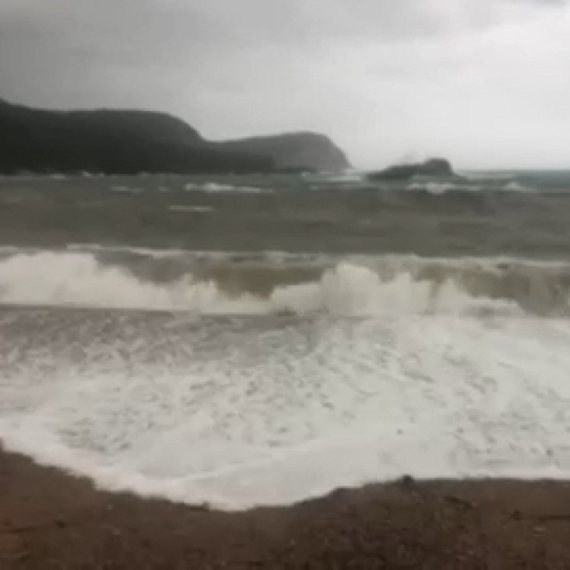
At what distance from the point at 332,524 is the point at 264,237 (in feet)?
36.8

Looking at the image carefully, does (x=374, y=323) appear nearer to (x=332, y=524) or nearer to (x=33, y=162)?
(x=332, y=524)

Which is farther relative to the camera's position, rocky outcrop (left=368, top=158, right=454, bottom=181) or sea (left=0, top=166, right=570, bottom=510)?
rocky outcrop (left=368, top=158, right=454, bottom=181)

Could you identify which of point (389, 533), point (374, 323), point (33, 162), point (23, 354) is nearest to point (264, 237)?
point (374, 323)

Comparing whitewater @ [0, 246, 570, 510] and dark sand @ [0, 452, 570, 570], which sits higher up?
dark sand @ [0, 452, 570, 570]

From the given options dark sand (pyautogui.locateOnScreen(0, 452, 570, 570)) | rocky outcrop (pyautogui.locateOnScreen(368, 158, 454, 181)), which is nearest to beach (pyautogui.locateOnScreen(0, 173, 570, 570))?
dark sand (pyautogui.locateOnScreen(0, 452, 570, 570))

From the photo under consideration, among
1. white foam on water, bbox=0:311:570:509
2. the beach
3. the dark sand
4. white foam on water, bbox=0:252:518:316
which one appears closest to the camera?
the dark sand

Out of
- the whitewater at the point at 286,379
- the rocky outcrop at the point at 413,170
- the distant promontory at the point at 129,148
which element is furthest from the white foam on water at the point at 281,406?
the rocky outcrop at the point at 413,170

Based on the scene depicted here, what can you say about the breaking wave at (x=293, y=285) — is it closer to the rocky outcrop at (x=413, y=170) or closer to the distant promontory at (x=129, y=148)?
the distant promontory at (x=129, y=148)

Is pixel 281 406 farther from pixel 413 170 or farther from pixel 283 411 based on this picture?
pixel 413 170

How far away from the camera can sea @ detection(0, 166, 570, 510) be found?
13.7ft

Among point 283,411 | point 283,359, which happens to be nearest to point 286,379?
point 283,359

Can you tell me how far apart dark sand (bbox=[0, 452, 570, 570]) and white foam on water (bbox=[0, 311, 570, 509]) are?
0.54 ft

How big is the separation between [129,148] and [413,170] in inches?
533

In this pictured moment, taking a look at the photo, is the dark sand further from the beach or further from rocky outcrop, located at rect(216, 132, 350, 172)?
rocky outcrop, located at rect(216, 132, 350, 172)
